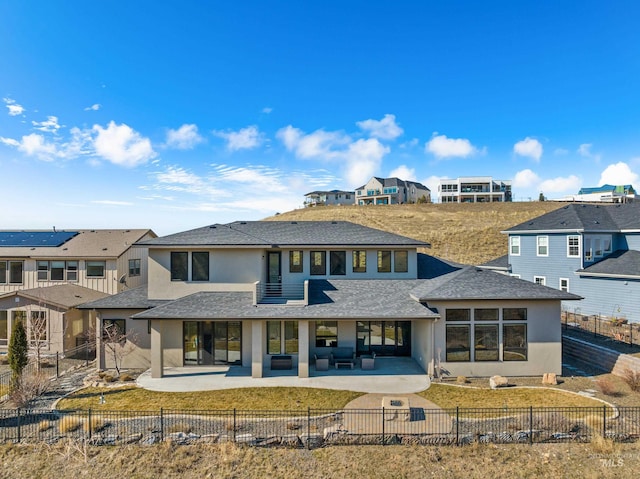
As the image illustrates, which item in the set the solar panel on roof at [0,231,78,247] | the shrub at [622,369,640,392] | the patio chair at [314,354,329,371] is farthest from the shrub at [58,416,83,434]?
the shrub at [622,369,640,392]

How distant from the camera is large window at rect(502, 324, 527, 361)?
17.2 metres

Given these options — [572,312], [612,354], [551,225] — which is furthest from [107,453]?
[551,225]

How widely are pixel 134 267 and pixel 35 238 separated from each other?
25.7 ft

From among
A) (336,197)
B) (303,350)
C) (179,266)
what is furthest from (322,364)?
(336,197)

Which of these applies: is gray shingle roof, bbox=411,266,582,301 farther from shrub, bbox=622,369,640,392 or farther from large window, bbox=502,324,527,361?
shrub, bbox=622,369,640,392

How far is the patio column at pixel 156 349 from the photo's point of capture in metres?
17.0

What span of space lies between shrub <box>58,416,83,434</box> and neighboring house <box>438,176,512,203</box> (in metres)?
85.9

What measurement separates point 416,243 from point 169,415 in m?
14.5

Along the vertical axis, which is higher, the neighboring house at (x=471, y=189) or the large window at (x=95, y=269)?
the neighboring house at (x=471, y=189)

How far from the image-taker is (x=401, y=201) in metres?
89.9

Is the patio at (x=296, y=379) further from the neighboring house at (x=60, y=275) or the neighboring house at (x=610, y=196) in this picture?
the neighboring house at (x=610, y=196)

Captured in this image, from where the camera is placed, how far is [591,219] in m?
29.4

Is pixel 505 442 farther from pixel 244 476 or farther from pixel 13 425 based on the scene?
pixel 13 425

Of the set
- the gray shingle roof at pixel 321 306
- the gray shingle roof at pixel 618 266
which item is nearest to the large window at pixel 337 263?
the gray shingle roof at pixel 321 306
